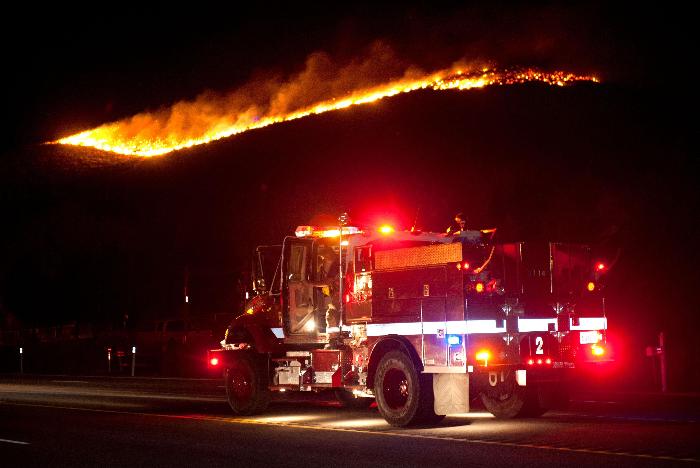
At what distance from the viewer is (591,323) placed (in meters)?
15.6

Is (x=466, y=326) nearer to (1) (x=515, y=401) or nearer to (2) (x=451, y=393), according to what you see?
(2) (x=451, y=393)

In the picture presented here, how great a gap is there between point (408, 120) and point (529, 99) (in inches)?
507

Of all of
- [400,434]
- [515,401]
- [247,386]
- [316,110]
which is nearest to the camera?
[400,434]

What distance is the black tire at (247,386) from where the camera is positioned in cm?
1880

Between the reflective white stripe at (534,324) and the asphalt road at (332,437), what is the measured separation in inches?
59.6

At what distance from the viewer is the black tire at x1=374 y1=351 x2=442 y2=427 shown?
15117mm

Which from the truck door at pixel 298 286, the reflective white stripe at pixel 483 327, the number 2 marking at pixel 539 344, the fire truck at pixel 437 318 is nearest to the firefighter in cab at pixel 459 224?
the fire truck at pixel 437 318

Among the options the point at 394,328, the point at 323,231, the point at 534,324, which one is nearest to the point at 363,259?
the point at 323,231

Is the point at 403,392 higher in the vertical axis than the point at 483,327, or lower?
lower

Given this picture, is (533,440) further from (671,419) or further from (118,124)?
(118,124)

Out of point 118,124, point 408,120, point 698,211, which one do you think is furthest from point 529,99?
point 118,124

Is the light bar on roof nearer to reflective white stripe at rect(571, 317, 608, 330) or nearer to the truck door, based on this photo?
the truck door

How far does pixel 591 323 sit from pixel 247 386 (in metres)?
6.89

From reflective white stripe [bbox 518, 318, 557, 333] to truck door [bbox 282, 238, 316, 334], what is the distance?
4.66 meters
